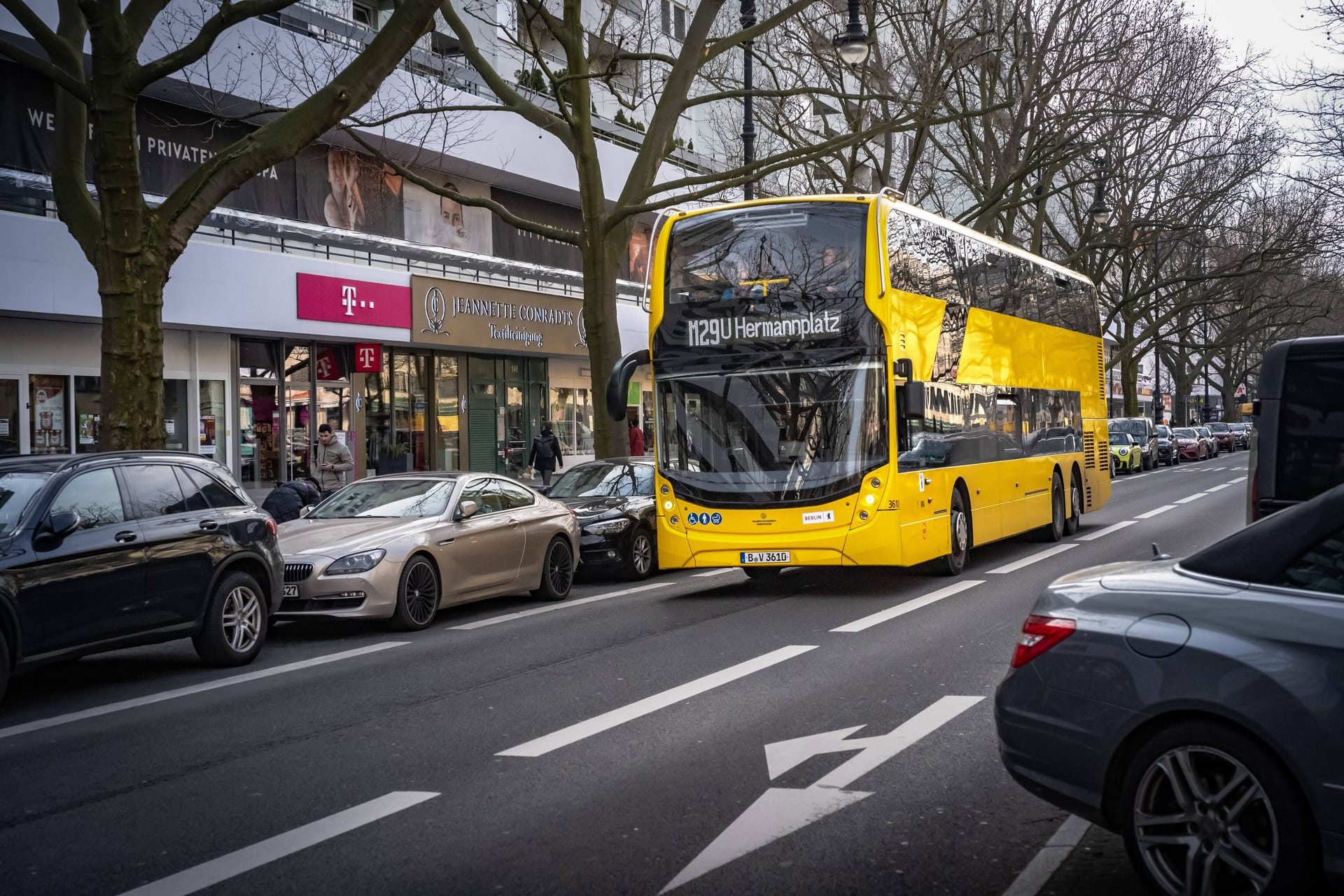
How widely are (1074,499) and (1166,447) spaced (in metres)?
37.0

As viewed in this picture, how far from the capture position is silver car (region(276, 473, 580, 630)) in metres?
11.9

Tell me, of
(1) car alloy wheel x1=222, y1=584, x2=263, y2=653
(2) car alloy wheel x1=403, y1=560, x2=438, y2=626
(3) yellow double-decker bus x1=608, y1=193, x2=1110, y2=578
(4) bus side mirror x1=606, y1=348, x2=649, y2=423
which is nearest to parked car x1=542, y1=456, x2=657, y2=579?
(3) yellow double-decker bus x1=608, y1=193, x2=1110, y2=578

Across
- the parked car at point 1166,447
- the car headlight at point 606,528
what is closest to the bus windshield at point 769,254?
the car headlight at point 606,528

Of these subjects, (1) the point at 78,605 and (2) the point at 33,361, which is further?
(2) the point at 33,361

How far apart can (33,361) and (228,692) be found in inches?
549

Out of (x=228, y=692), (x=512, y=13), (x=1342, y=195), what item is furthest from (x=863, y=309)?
(x=512, y=13)

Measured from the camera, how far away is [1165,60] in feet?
107

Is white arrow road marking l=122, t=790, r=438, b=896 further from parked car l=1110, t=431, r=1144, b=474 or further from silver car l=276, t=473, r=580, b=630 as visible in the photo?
parked car l=1110, t=431, r=1144, b=474

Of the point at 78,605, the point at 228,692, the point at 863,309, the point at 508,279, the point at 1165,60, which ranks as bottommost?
the point at 228,692

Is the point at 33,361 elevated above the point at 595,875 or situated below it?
above

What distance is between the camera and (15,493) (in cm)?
886

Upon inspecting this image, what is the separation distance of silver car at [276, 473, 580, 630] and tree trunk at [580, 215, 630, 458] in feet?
21.8

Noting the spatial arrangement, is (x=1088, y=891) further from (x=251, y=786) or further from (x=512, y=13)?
(x=512, y=13)

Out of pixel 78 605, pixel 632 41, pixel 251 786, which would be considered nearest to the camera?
pixel 251 786
